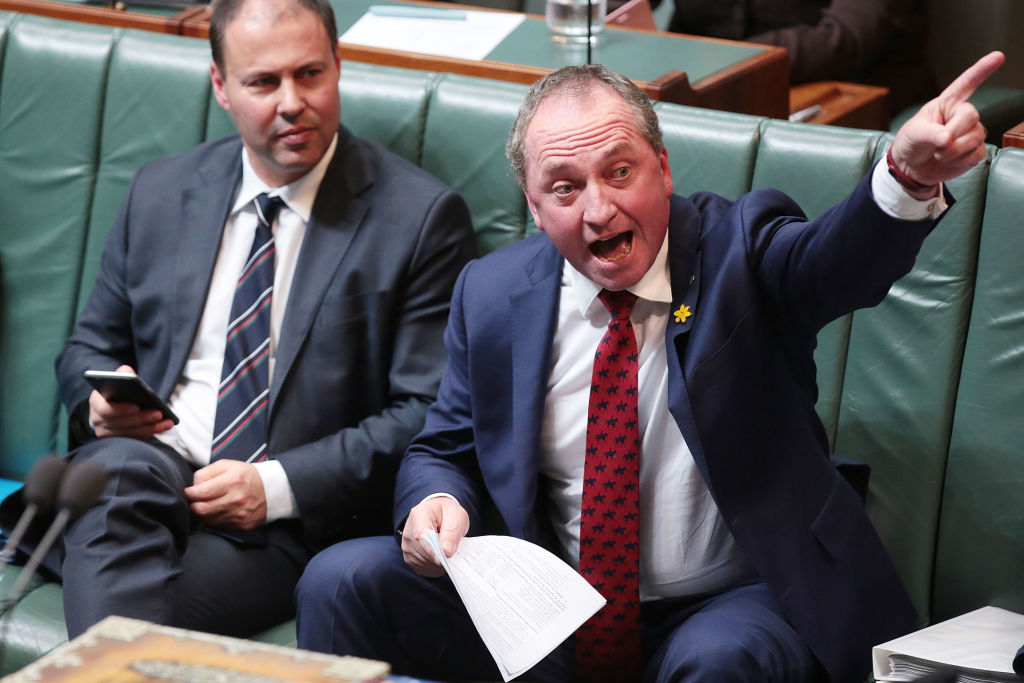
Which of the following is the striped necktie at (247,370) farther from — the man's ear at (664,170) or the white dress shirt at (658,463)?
the man's ear at (664,170)

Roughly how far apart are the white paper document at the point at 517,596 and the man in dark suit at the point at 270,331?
1.45ft

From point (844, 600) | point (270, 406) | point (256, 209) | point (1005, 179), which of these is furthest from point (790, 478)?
point (256, 209)

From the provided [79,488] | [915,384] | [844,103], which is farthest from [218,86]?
[844,103]

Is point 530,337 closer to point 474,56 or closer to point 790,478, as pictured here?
point 790,478

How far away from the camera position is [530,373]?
1788 millimetres

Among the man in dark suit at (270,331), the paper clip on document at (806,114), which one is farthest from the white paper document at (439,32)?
the paper clip on document at (806,114)

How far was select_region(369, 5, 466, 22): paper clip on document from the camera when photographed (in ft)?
9.15

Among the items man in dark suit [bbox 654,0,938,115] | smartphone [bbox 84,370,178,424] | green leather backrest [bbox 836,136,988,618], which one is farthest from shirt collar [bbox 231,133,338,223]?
man in dark suit [bbox 654,0,938,115]

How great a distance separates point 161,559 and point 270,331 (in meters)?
0.44

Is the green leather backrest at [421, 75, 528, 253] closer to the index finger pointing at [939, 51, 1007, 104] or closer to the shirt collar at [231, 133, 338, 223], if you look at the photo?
the shirt collar at [231, 133, 338, 223]

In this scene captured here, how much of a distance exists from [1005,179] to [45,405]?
5.90ft

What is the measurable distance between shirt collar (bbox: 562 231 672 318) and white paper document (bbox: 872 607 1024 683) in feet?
1.78

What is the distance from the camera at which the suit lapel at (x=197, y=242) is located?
2197 millimetres

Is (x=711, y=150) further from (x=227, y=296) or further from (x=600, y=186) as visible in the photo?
(x=227, y=296)
